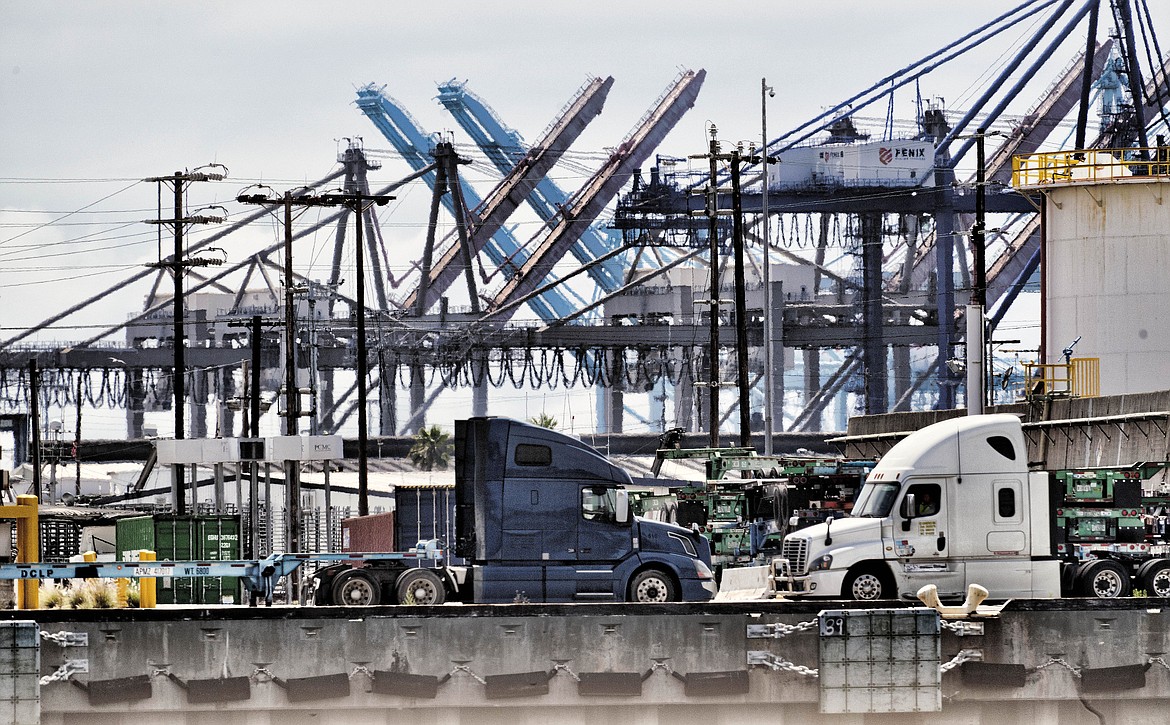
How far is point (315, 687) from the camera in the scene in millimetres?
19172

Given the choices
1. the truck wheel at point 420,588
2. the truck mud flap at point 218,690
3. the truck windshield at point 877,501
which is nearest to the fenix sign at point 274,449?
the truck wheel at point 420,588

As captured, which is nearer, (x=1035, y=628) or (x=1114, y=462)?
(x=1035, y=628)

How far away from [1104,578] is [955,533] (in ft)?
7.04

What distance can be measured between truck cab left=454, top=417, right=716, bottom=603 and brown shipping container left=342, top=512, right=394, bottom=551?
18.9 meters

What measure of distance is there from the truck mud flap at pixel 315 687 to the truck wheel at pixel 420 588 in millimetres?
3293

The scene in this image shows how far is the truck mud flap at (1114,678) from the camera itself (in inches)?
763

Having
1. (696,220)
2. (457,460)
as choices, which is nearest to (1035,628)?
(457,460)

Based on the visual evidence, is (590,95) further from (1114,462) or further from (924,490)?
(924,490)

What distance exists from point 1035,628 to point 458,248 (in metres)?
113

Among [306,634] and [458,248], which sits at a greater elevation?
[458,248]

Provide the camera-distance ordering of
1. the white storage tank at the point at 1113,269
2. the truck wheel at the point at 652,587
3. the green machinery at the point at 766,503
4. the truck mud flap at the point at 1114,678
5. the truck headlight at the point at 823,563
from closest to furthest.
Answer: the truck mud flap at the point at 1114,678
the truck headlight at the point at 823,563
the truck wheel at the point at 652,587
the green machinery at the point at 766,503
the white storage tank at the point at 1113,269

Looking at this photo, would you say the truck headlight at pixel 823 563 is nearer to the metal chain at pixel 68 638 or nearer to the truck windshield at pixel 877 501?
the truck windshield at pixel 877 501

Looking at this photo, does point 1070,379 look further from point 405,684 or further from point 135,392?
point 135,392

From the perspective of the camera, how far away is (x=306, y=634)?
757 inches
